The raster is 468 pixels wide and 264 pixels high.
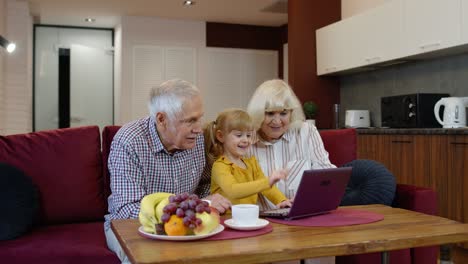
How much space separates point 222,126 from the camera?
6.33 feet

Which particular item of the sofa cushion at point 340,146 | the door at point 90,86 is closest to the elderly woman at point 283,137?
the sofa cushion at point 340,146

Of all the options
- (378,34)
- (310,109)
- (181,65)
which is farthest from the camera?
(181,65)

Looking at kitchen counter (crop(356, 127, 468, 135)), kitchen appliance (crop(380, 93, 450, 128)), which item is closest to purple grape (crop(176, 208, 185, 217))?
kitchen counter (crop(356, 127, 468, 135))

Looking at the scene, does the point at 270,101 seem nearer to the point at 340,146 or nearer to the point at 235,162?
the point at 235,162

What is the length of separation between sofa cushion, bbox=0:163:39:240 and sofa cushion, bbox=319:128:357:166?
5.03 feet

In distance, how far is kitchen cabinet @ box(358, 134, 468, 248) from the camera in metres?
3.32

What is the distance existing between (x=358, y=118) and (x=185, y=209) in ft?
13.6

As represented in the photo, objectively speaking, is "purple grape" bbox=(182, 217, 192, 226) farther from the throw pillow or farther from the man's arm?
the throw pillow

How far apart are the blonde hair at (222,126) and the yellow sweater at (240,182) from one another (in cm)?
13

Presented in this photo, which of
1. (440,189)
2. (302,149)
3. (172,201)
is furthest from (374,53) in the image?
(172,201)

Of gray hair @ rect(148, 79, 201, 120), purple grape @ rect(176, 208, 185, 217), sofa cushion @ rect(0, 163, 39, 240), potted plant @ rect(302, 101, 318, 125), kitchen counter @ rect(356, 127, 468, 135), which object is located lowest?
sofa cushion @ rect(0, 163, 39, 240)

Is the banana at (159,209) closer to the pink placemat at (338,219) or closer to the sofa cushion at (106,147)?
the pink placemat at (338,219)

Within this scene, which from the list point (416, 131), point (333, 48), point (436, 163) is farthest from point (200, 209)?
point (333, 48)

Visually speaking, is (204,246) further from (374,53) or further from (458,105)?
(374,53)
